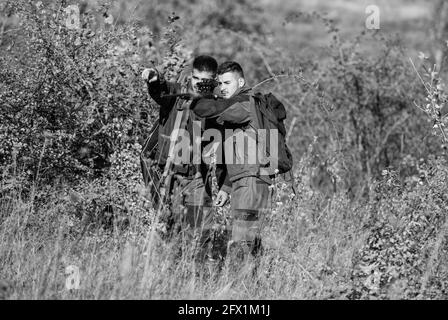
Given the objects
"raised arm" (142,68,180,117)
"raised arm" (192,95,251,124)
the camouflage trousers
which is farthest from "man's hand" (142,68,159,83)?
the camouflage trousers

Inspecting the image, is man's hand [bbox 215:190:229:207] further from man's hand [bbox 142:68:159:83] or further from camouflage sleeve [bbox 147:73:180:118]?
man's hand [bbox 142:68:159:83]

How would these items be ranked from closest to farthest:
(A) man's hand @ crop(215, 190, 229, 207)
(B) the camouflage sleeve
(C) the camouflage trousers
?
(C) the camouflage trousers < (B) the camouflage sleeve < (A) man's hand @ crop(215, 190, 229, 207)

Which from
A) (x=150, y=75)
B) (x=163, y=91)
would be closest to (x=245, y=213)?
(x=163, y=91)

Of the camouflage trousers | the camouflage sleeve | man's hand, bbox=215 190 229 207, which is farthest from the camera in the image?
man's hand, bbox=215 190 229 207

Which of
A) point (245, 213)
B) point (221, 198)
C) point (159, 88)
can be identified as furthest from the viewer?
point (221, 198)

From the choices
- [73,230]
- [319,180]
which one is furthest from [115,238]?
[319,180]

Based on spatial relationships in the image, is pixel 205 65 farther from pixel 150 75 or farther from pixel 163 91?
pixel 150 75

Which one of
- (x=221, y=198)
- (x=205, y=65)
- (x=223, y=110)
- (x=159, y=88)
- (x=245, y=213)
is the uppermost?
(x=205, y=65)

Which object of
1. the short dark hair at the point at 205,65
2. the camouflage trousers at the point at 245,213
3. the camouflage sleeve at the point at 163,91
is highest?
the short dark hair at the point at 205,65

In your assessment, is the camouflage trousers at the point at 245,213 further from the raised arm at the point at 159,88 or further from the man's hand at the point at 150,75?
the man's hand at the point at 150,75

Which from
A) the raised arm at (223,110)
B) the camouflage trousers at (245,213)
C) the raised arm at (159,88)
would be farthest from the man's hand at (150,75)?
the camouflage trousers at (245,213)
